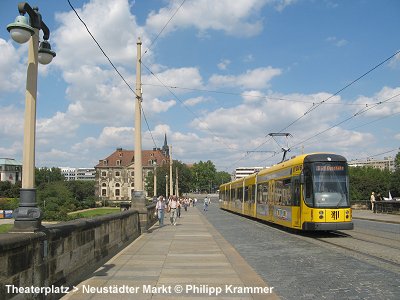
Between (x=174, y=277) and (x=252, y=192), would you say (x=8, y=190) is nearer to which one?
(x=252, y=192)

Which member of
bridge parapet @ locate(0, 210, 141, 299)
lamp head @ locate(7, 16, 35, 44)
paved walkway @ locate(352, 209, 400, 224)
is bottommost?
paved walkway @ locate(352, 209, 400, 224)

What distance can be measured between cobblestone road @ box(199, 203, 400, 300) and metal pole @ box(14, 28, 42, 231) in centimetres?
390

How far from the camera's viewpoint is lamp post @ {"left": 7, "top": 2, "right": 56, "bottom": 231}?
622cm

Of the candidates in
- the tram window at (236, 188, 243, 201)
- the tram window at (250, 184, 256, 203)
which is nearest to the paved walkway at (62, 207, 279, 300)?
the tram window at (250, 184, 256, 203)

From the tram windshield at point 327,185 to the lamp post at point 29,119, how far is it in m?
13.0

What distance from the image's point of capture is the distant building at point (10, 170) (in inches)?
6367

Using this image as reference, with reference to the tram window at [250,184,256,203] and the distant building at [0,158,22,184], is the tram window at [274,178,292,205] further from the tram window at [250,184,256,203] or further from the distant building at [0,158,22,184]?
the distant building at [0,158,22,184]

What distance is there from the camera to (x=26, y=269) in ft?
18.9

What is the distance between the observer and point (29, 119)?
6.68m

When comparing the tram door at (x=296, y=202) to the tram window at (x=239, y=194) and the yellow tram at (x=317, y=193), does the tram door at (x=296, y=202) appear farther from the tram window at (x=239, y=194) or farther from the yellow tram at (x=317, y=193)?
the tram window at (x=239, y=194)

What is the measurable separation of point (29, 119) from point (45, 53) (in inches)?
49.9

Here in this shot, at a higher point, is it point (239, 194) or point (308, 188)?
point (308, 188)

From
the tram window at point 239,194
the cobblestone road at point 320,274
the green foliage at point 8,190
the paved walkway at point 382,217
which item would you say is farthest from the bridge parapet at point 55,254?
the green foliage at point 8,190

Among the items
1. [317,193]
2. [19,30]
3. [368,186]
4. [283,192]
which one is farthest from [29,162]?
[368,186]
